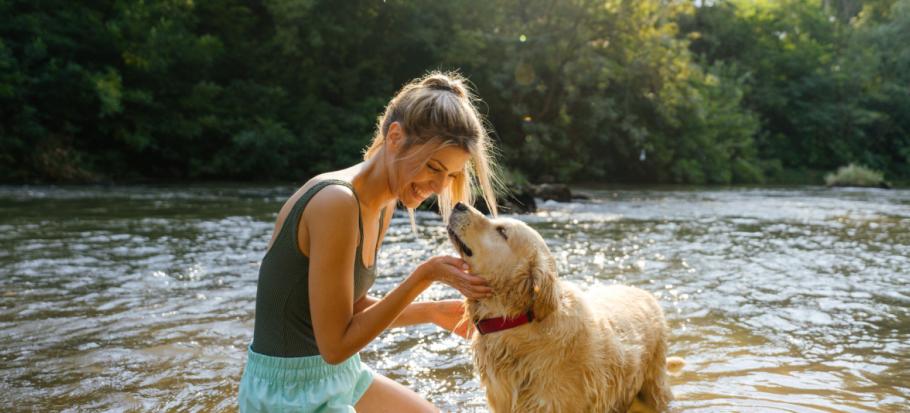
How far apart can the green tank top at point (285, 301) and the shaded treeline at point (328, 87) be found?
21965 mm

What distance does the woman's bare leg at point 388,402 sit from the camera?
2.93 m

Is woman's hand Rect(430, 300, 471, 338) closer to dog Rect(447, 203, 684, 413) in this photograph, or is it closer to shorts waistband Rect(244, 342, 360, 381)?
dog Rect(447, 203, 684, 413)

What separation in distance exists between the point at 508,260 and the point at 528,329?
1.09 feet

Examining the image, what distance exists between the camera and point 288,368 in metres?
2.61

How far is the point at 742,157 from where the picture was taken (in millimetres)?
37219

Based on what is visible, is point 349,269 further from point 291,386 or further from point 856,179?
point 856,179

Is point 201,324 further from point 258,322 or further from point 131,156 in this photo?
point 131,156

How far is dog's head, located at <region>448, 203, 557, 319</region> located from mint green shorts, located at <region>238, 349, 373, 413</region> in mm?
854

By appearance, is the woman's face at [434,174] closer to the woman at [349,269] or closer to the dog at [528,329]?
the woman at [349,269]

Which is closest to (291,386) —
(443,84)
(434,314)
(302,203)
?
(302,203)

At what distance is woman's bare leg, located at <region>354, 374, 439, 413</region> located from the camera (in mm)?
2932

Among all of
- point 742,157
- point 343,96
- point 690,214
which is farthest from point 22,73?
point 742,157

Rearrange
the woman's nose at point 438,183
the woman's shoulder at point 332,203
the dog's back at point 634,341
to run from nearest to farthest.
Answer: the woman's shoulder at point 332,203 → the woman's nose at point 438,183 → the dog's back at point 634,341

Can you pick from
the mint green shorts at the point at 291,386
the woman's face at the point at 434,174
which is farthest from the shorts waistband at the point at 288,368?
the woman's face at the point at 434,174
